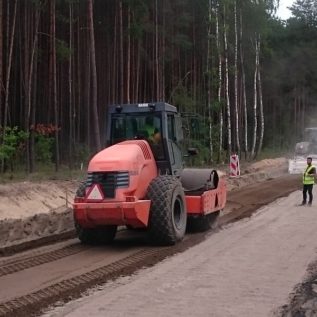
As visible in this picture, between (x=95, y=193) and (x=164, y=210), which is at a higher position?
(x=95, y=193)

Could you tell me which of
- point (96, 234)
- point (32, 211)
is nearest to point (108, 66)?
point (32, 211)

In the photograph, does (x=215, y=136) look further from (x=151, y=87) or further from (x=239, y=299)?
(x=239, y=299)

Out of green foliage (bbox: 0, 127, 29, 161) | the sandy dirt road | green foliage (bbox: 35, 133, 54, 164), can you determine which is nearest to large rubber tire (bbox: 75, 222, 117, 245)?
the sandy dirt road

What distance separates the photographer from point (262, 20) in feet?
136

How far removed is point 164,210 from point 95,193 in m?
1.23

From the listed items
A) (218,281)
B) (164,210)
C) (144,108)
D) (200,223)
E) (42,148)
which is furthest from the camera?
(42,148)

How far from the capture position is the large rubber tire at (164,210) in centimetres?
1045

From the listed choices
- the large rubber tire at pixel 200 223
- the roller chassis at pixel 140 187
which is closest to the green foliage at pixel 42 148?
the large rubber tire at pixel 200 223

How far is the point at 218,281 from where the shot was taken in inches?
304

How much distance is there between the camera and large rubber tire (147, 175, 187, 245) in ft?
34.3

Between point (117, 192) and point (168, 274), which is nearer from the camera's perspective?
point (168, 274)

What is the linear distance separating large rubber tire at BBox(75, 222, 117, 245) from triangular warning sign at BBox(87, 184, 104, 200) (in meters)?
0.80

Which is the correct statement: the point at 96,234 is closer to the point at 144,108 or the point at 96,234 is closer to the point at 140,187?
the point at 140,187

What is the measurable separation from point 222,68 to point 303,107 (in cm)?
3387
